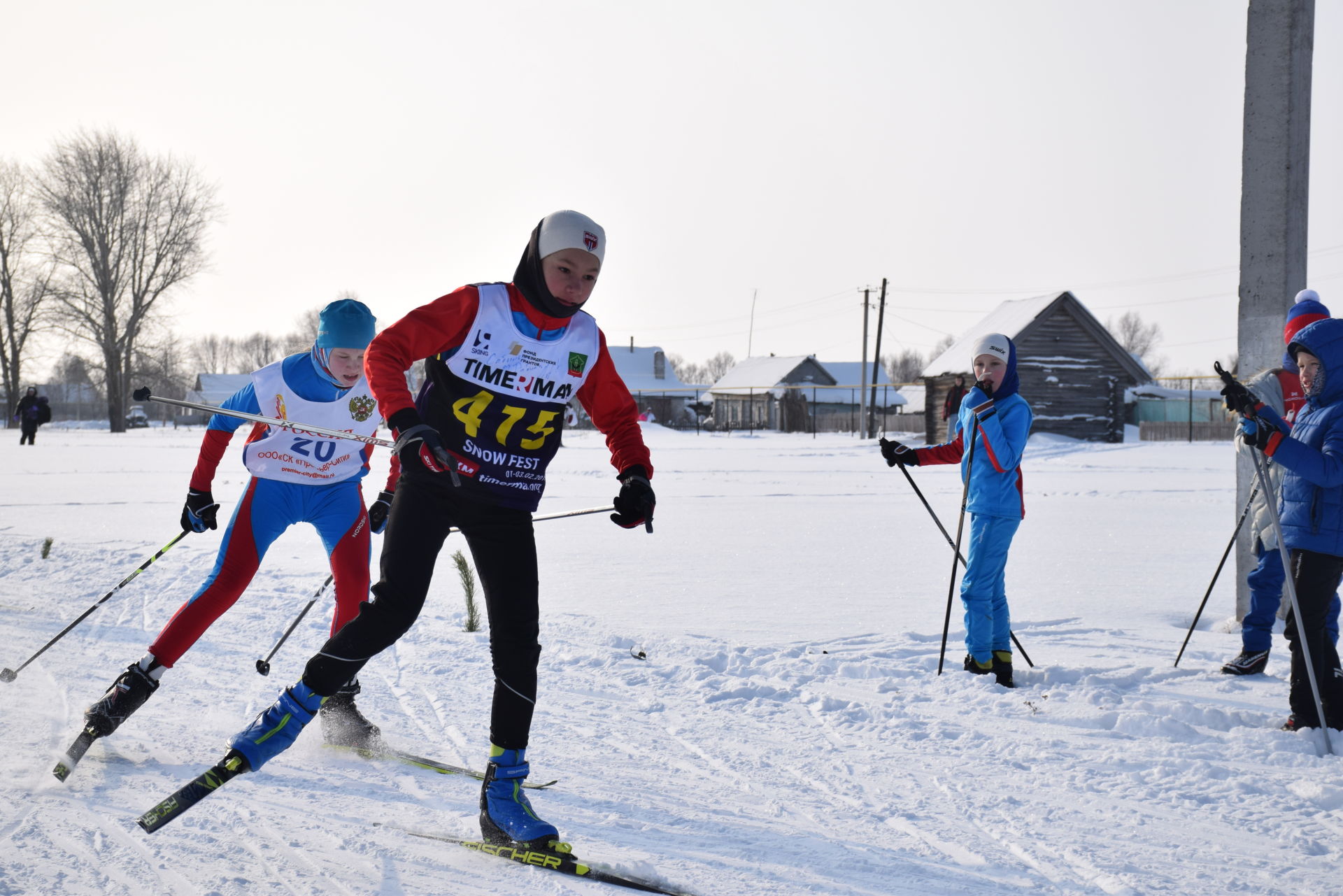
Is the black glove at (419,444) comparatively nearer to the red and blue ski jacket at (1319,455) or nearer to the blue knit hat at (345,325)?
the blue knit hat at (345,325)

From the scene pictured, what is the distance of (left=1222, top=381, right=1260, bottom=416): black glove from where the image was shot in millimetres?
3670

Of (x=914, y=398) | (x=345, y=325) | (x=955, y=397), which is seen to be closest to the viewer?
(x=345, y=325)

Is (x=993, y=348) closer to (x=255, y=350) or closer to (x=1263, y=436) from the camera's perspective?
(x=1263, y=436)

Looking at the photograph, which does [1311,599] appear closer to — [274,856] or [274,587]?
[274,856]

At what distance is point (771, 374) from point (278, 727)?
64.3m

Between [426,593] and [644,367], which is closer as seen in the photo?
[426,593]

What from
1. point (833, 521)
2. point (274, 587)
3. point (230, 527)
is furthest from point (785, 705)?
point (833, 521)

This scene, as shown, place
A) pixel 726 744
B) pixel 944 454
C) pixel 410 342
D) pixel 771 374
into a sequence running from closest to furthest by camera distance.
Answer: pixel 410 342, pixel 726 744, pixel 944 454, pixel 771 374

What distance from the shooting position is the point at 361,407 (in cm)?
405

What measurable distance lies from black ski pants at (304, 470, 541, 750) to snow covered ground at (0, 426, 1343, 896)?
44cm

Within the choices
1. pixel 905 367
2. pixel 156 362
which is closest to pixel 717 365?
pixel 905 367

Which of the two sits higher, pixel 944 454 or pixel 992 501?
pixel 944 454

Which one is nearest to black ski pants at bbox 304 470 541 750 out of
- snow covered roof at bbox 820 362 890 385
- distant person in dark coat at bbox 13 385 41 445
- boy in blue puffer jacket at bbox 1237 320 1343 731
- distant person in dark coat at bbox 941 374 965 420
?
boy in blue puffer jacket at bbox 1237 320 1343 731

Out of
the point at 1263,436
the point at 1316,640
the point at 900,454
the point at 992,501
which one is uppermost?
the point at 1263,436
